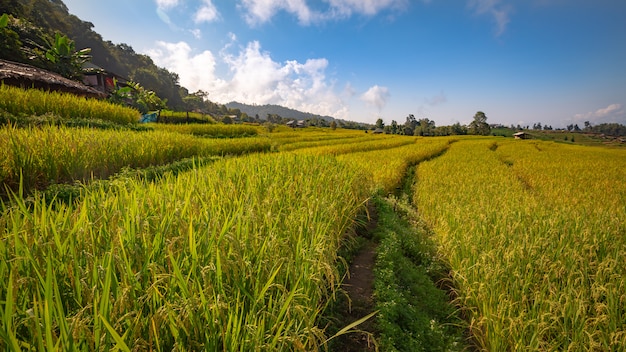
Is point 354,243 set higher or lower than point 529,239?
lower

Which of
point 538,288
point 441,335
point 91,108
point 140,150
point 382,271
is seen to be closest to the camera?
point 441,335

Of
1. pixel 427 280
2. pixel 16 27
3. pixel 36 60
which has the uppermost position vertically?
pixel 16 27

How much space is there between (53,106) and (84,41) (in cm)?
5924

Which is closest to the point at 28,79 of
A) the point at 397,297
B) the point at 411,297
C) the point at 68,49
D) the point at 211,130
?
the point at 68,49

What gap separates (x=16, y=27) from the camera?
18766mm

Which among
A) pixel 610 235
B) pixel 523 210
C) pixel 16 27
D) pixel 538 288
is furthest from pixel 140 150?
pixel 16 27

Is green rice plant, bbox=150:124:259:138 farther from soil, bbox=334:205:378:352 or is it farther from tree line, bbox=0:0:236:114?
soil, bbox=334:205:378:352

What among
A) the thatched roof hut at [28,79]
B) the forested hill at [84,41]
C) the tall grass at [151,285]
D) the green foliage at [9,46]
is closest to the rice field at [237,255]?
the tall grass at [151,285]

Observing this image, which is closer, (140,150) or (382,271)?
(382,271)

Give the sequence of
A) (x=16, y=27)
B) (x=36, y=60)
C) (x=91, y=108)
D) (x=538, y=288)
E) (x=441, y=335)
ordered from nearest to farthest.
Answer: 1. (x=441, y=335)
2. (x=538, y=288)
3. (x=91, y=108)
4. (x=36, y=60)
5. (x=16, y=27)

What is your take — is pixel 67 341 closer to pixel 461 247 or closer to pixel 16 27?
pixel 461 247

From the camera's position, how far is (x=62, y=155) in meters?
4.71

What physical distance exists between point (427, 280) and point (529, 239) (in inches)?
67.7

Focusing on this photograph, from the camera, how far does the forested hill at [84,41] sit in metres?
21.0
